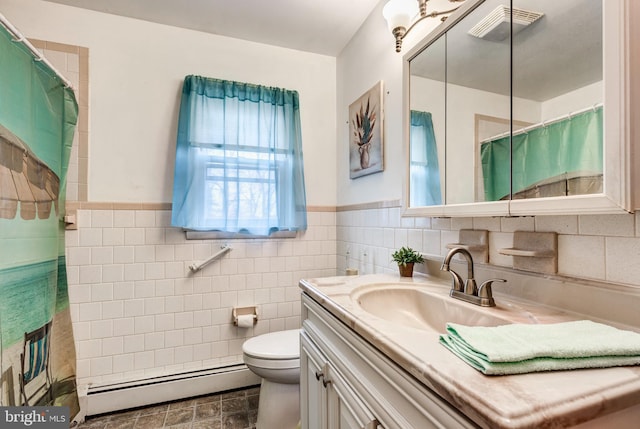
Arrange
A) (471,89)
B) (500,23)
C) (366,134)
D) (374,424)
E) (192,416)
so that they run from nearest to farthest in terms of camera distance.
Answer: (374,424) < (500,23) < (471,89) < (192,416) < (366,134)

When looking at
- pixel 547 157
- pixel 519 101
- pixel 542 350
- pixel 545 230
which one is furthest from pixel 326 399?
pixel 519 101

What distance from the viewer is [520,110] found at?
0.89 m

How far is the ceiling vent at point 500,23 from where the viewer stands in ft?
2.87

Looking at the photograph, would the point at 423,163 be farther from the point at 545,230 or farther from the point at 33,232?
the point at 33,232

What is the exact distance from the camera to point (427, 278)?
1.34 meters

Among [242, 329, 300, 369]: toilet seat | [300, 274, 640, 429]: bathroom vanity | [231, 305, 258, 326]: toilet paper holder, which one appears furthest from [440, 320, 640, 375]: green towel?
[231, 305, 258, 326]: toilet paper holder

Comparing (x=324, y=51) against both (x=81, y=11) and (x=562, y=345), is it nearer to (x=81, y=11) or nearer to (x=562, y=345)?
(x=81, y=11)

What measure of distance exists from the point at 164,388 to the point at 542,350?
2.11 meters

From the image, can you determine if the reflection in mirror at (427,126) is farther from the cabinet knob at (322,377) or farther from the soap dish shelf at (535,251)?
the cabinet knob at (322,377)

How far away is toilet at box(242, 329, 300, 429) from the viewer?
1532mm

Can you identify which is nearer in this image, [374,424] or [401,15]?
[374,424]

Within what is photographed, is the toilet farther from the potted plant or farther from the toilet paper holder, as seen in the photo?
the potted plant

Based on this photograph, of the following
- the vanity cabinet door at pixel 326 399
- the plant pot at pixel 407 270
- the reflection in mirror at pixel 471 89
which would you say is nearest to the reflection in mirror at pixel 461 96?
the reflection in mirror at pixel 471 89

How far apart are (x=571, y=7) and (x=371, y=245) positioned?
4.38 feet
